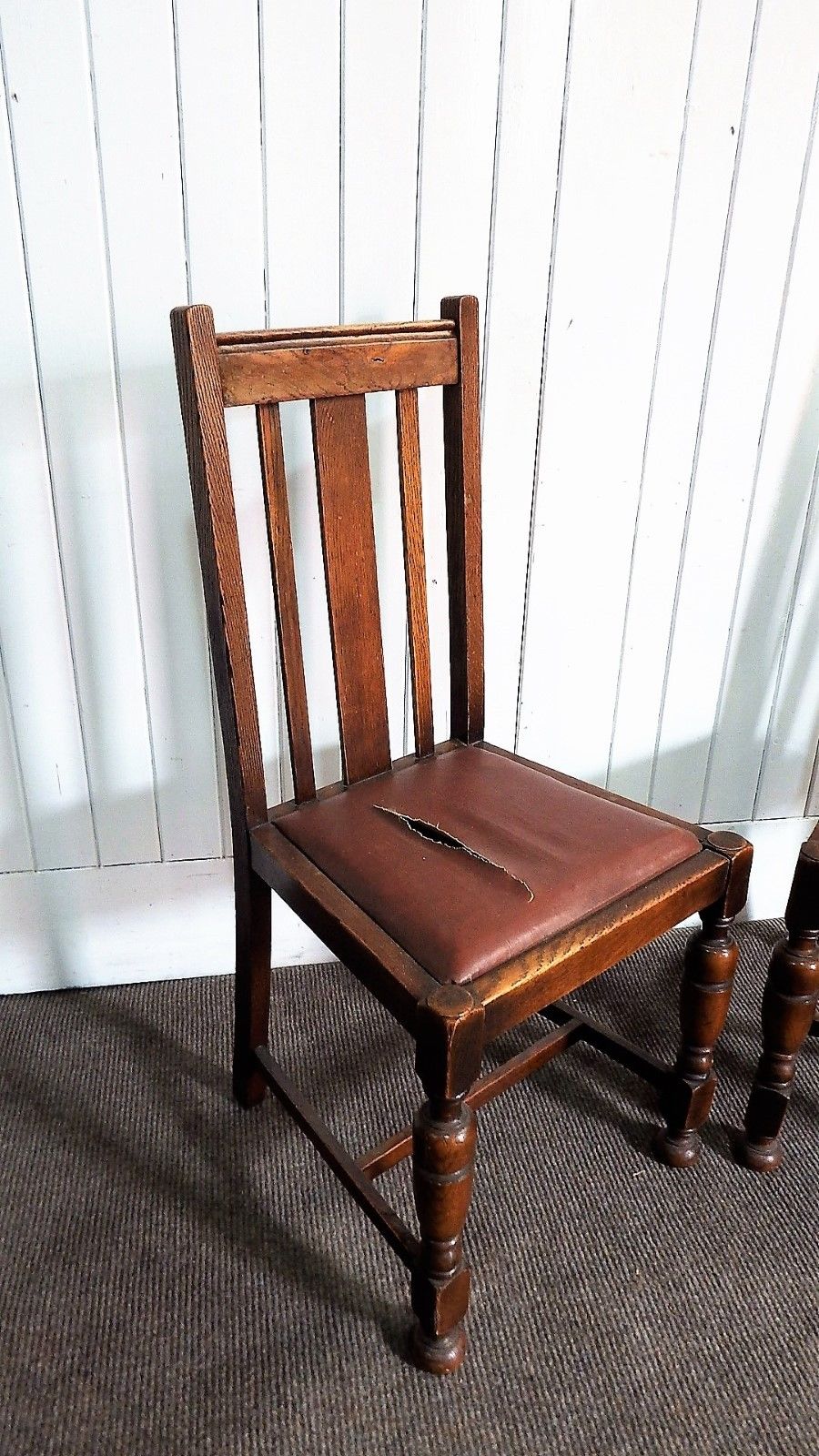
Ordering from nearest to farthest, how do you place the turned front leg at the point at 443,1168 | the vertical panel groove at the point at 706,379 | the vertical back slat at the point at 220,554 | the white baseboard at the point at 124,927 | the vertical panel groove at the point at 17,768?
the turned front leg at the point at 443,1168 → the vertical back slat at the point at 220,554 → the vertical panel groove at the point at 706,379 → the vertical panel groove at the point at 17,768 → the white baseboard at the point at 124,927

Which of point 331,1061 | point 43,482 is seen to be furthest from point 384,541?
point 331,1061

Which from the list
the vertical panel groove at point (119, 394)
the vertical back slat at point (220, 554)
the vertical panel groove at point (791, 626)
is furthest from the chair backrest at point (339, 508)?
the vertical panel groove at point (791, 626)

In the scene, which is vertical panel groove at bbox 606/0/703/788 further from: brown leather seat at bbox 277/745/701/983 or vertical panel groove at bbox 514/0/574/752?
brown leather seat at bbox 277/745/701/983

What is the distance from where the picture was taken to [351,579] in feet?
3.83

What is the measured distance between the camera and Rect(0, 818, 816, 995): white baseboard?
153 centimetres

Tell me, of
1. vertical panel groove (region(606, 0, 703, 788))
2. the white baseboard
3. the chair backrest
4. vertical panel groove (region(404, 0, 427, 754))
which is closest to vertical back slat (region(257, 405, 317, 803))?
the chair backrest

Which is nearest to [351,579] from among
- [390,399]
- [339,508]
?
[339,508]

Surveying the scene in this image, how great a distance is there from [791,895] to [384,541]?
2.32 ft

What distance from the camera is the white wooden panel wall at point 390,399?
1.15 meters

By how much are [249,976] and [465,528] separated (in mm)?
627

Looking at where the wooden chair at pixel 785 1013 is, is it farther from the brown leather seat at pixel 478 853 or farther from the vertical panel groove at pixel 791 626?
the vertical panel groove at pixel 791 626

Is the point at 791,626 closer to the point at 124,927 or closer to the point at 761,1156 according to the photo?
the point at 761,1156

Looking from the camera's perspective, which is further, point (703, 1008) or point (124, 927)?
point (124, 927)

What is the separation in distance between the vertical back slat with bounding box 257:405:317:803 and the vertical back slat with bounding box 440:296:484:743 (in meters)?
0.22
